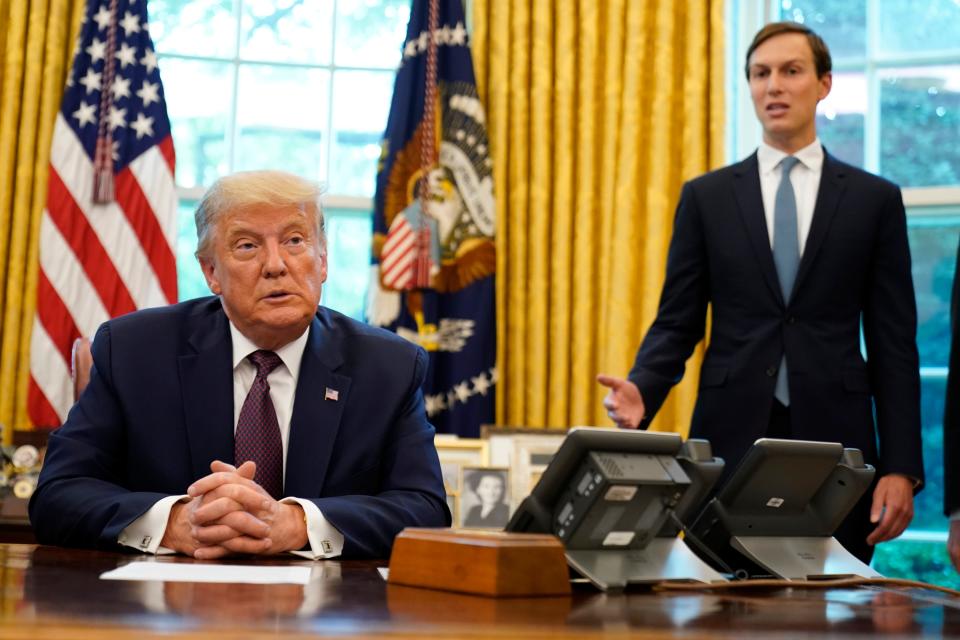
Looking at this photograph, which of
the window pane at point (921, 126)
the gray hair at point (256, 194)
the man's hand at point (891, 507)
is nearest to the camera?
the gray hair at point (256, 194)

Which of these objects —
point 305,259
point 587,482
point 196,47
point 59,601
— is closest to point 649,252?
point 196,47

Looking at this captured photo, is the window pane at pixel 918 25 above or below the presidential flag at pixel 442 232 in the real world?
above

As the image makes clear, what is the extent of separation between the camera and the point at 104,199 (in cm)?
398

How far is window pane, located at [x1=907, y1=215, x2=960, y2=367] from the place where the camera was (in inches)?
169

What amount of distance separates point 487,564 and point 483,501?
7.86 feet

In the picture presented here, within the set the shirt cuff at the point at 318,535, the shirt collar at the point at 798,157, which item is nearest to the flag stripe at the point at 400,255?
the shirt collar at the point at 798,157

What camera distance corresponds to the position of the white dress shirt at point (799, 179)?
2.88m

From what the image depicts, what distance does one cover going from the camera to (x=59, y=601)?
3.58ft

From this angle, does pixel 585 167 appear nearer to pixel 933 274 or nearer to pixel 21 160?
pixel 933 274

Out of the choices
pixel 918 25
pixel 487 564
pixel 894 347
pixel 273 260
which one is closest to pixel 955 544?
pixel 894 347

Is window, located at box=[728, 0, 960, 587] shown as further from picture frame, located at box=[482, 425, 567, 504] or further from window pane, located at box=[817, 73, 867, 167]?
picture frame, located at box=[482, 425, 567, 504]

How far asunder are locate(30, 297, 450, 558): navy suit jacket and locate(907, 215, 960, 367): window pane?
8.93 ft

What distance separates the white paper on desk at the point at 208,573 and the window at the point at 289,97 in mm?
2902

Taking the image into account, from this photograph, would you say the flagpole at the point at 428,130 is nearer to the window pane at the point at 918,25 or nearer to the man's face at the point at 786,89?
the man's face at the point at 786,89
